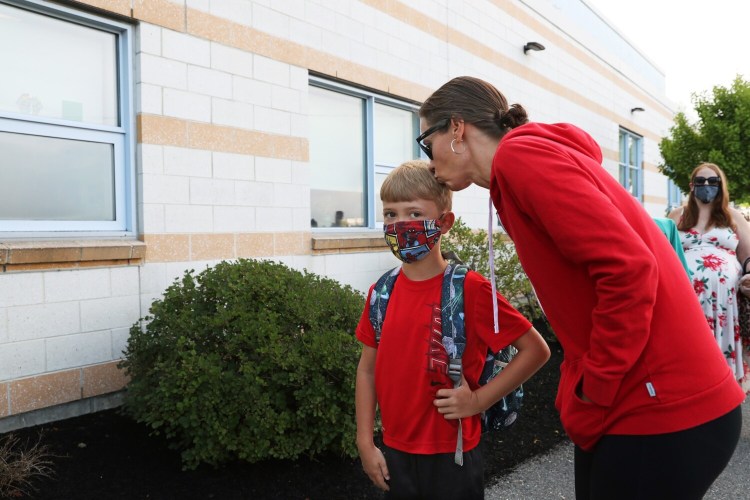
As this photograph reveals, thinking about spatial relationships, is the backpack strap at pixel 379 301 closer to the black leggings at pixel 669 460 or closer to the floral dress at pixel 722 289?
the black leggings at pixel 669 460

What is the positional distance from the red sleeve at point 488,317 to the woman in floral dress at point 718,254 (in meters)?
3.70

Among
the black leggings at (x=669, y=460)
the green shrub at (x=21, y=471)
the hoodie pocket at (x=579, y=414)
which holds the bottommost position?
the green shrub at (x=21, y=471)

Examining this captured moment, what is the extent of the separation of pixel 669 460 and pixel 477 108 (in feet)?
3.88

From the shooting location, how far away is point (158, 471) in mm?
4047

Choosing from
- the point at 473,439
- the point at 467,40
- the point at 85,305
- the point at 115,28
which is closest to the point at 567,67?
the point at 467,40

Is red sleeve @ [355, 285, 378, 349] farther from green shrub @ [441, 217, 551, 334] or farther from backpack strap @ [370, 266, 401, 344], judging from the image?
green shrub @ [441, 217, 551, 334]

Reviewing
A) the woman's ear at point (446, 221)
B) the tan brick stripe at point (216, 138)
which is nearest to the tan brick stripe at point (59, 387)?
the tan brick stripe at point (216, 138)

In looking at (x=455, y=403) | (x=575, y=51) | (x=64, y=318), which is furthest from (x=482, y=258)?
(x=575, y=51)

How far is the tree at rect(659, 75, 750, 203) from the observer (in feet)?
53.6

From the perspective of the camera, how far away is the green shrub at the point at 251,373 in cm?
385

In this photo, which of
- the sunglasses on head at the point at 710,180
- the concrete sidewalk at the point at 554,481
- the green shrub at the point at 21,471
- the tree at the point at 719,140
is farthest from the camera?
the tree at the point at 719,140

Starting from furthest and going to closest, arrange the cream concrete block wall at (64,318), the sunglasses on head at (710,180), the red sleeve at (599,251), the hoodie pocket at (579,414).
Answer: the sunglasses on head at (710,180)
the cream concrete block wall at (64,318)
the hoodie pocket at (579,414)
the red sleeve at (599,251)

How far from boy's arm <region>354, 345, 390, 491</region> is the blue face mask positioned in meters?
4.16

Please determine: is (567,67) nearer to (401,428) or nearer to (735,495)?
(735,495)
